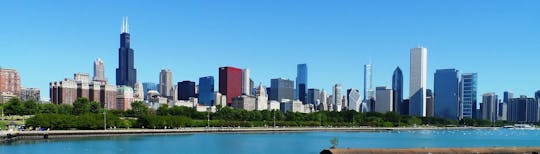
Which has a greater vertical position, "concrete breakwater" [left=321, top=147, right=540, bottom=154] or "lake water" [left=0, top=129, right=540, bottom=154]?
"concrete breakwater" [left=321, top=147, right=540, bottom=154]

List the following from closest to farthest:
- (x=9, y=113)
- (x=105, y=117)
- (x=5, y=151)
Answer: (x=5, y=151) → (x=105, y=117) → (x=9, y=113)

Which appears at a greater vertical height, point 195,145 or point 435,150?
point 435,150

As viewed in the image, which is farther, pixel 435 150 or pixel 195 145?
pixel 195 145

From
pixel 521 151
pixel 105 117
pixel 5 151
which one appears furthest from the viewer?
pixel 105 117

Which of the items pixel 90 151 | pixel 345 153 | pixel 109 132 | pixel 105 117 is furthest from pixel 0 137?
pixel 345 153

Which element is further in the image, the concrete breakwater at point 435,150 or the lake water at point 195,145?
the lake water at point 195,145

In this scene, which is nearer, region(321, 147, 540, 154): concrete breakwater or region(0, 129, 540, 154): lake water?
region(321, 147, 540, 154): concrete breakwater

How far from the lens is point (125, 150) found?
78938 millimetres

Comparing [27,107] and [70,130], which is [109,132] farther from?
[27,107]

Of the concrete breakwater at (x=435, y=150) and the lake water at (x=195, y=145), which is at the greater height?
the concrete breakwater at (x=435, y=150)

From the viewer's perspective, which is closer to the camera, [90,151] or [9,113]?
[90,151]

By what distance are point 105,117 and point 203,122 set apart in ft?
153

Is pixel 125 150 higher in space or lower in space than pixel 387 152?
lower

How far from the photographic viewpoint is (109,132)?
125375mm
